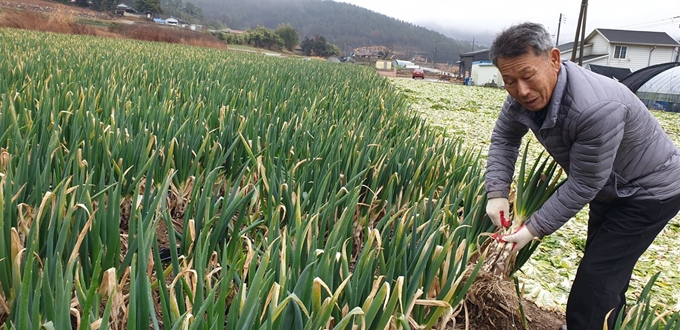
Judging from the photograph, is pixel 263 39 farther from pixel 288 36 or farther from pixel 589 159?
pixel 589 159

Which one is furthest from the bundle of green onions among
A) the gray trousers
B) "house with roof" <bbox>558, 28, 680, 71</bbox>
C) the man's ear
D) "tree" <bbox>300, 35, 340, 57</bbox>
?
"tree" <bbox>300, 35, 340, 57</bbox>

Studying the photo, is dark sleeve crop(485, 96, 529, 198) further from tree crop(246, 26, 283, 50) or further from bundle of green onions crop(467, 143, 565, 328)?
tree crop(246, 26, 283, 50)

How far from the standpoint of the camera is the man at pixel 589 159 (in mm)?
1622

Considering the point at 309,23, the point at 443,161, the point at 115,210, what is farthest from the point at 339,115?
the point at 309,23

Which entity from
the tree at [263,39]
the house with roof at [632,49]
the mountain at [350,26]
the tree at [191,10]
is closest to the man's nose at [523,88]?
the house with roof at [632,49]

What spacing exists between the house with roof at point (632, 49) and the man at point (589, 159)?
37182 mm

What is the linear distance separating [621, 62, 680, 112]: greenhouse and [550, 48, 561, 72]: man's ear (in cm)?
1476

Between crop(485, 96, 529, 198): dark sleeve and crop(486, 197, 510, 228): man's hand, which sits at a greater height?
crop(485, 96, 529, 198): dark sleeve

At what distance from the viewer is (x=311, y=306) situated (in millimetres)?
1159

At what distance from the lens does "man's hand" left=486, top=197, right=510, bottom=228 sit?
190cm

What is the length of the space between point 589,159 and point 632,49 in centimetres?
3964

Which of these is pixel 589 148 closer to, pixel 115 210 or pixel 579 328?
pixel 579 328

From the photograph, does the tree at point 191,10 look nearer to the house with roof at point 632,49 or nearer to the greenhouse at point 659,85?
the house with roof at point 632,49

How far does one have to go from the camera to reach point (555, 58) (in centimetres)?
167
